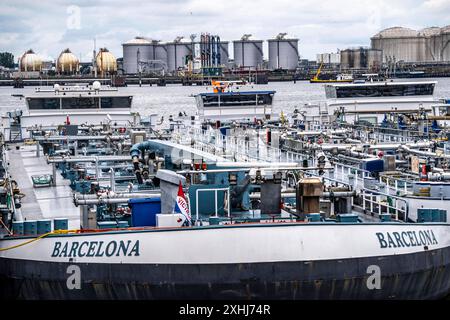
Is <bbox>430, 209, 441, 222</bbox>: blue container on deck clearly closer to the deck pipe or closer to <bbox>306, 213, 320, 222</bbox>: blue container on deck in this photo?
<bbox>306, 213, 320, 222</bbox>: blue container on deck

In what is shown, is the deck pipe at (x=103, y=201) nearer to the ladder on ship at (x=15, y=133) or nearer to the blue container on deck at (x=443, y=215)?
the blue container on deck at (x=443, y=215)

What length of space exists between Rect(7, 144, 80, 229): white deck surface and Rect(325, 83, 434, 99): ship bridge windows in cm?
2816

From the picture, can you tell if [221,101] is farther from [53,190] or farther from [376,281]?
[376,281]

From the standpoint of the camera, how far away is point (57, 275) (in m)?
20.3

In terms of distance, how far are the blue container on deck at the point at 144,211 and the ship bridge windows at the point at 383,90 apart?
1699 inches

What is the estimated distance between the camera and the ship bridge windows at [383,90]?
210 feet

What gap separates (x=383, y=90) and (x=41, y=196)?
38.8 metres

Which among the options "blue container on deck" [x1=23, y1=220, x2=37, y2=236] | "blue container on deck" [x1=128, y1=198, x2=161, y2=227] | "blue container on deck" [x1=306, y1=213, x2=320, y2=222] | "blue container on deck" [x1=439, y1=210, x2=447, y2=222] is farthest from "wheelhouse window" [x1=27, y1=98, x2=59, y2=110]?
"blue container on deck" [x1=306, y1=213, x2=320, y2=222]

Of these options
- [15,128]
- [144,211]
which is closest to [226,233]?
[144,211]

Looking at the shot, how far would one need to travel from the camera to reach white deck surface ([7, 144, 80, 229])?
26.4 m

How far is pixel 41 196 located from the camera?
97.9 ft

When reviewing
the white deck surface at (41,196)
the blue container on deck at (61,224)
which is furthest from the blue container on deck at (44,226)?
the white deck surface at (41,196)

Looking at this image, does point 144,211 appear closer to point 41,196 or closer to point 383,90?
point 41,196
